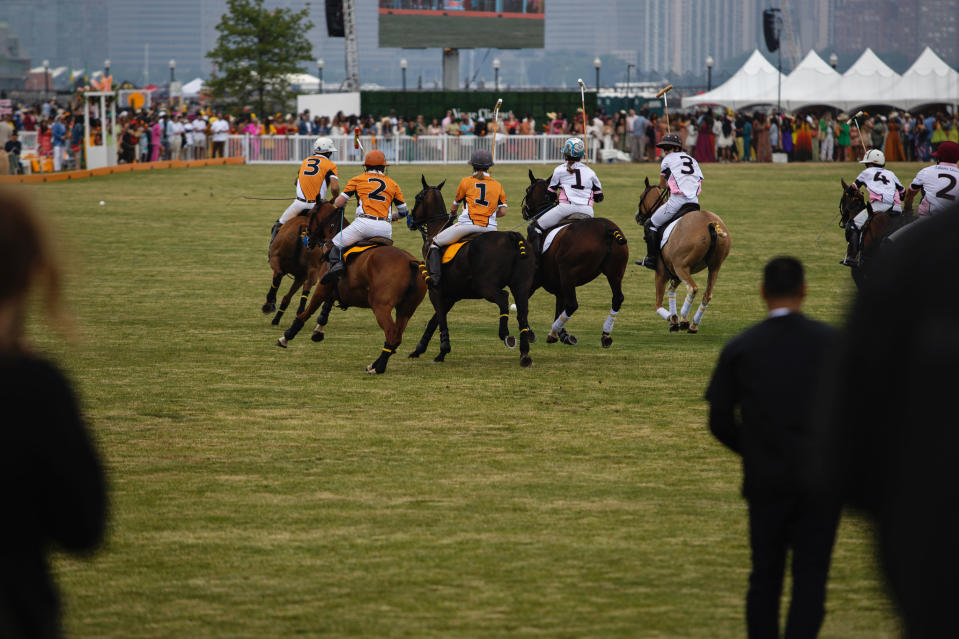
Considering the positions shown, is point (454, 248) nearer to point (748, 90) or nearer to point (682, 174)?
point (682, 174)

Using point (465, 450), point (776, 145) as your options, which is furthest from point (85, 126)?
point (465, 450)

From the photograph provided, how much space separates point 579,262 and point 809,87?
185 feet

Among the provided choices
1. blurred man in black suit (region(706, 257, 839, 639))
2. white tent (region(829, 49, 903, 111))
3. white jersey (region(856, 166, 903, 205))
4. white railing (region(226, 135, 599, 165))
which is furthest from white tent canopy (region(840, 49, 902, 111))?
blurred man in black suit (region(706, 257, 839, 639))

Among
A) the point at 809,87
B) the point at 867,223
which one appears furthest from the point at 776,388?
the point at 809,87

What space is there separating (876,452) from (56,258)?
1.89 metres

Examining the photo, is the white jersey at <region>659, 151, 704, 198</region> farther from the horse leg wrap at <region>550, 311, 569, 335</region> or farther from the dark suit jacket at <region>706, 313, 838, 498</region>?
the dark suit jacket at <region>706, 313, 838, 498</region>

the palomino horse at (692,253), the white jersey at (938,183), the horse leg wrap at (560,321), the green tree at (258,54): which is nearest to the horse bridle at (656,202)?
the palomino horse at (692,253)

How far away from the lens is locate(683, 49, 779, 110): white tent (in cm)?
7250

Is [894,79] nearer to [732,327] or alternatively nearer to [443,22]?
[443,22]

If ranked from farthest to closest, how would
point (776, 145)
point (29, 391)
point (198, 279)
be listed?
1. point (776, 145)
2. point (198, 279)
3. point (29, 391)

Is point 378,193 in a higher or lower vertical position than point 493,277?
higher

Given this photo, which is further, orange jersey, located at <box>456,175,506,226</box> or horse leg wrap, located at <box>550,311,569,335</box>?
horse leg wrap, located at <box>550,311,569,335</box>

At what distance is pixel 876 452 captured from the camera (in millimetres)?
2543

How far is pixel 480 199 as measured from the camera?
48.9 feet
